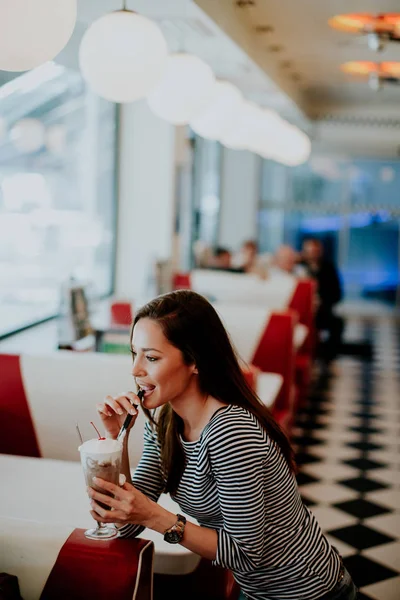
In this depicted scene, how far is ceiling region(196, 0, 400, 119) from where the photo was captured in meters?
5.22

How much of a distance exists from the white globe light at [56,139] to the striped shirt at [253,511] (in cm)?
381

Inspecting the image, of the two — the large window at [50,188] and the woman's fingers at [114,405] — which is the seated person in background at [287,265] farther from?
the woman's fingers at [114,405]

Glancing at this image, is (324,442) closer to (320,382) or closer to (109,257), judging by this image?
(320,382)

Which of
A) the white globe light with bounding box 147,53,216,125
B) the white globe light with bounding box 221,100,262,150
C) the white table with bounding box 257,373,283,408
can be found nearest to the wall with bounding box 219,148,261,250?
the white globe light with bounding box 221,100,262,150

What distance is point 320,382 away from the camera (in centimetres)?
768

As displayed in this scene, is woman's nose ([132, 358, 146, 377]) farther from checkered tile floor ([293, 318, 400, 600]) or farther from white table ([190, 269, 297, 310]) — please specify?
white table ([190, 269, 297, 310])

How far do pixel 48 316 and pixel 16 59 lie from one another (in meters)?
3.48

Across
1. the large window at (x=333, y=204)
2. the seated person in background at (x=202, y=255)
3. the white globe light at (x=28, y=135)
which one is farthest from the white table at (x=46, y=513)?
the large window at (x=333, y=204)

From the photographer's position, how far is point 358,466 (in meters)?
5.05

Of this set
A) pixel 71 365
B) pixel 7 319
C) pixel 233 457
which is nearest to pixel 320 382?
pixel 7 319

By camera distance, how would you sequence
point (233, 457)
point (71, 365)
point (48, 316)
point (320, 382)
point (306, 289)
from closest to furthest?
point (233, 457), point (71, 365), point (48, 316), point (306, 289), point (320, 382)

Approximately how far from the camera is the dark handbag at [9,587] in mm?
1573

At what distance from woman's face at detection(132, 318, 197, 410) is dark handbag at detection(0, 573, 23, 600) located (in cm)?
48

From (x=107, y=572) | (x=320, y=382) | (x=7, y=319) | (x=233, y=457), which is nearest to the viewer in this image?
(x=107, y=572)
